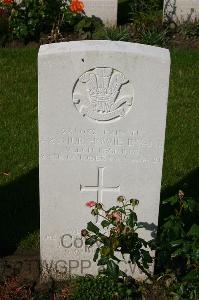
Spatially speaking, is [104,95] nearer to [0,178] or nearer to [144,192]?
[144,192]

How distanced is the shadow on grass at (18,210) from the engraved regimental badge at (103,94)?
1.52 meters

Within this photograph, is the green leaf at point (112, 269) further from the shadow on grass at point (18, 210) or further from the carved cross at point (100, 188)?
the shadow on grass at point (18, 210)

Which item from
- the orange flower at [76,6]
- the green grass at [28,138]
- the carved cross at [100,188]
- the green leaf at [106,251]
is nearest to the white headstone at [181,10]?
the green grass at [28,138]

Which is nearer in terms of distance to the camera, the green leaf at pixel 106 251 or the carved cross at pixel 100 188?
the green leaf at pixel 106 251

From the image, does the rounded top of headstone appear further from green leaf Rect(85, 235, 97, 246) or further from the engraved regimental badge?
green leaf Rect(85, 235, 97, 246)

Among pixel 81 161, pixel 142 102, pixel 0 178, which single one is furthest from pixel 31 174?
pixel 142 102

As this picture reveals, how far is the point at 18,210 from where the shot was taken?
5621mm

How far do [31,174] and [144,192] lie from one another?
1934 millimetres

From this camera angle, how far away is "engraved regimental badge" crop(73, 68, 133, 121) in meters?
4.09

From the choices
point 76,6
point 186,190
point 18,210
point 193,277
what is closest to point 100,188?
point 193,277

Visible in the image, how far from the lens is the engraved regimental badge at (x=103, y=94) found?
4094 millimetres

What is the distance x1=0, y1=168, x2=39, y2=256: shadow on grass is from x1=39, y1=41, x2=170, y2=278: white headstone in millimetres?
568

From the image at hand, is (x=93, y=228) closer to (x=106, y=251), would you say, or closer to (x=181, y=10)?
(x=106, y=251)

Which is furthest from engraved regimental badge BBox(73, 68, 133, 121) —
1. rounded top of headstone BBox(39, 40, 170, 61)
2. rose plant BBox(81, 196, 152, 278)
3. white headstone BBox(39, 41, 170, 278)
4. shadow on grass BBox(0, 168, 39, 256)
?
shadow on grass BBox(0, 168, 39, 256)
